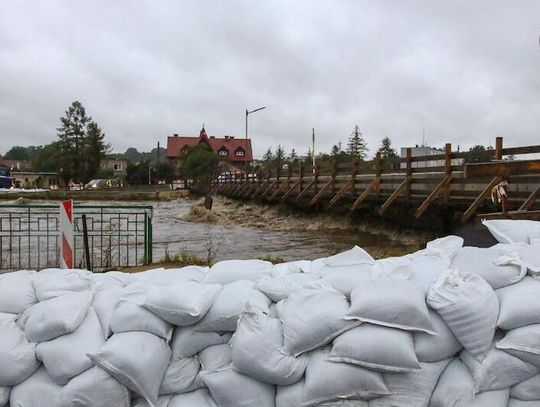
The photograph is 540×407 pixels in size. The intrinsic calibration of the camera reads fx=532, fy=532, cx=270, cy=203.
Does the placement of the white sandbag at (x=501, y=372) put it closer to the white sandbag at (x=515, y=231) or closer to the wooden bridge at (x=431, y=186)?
the white sandbag at (x=515, y=231)

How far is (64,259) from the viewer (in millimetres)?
6734

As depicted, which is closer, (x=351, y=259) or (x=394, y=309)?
(x=394, y=309)

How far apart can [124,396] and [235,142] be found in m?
93.7

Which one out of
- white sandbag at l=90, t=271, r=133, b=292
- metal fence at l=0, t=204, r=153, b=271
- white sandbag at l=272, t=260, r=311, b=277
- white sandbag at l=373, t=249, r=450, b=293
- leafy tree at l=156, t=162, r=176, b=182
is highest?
leafy tree at l=156, t=162, r=176, b=182

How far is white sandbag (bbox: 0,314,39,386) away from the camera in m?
1.89

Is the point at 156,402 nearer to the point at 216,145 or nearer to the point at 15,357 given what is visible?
the point at 15,357

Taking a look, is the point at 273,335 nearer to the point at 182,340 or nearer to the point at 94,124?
the point at 182,340

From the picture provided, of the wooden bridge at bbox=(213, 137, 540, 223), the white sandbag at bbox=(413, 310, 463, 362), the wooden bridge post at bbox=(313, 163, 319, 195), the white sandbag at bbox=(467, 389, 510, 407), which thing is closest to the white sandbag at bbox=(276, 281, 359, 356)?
the white sandbag at bbox=(413, 310, 463, 362)

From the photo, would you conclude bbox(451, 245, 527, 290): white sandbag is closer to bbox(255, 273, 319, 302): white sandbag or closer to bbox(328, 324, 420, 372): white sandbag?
bbox(328, 324, 420, 372): white sandbag

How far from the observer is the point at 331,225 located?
2052cm

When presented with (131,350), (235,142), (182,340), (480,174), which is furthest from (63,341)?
(235,142)

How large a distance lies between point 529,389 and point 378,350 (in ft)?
1.77

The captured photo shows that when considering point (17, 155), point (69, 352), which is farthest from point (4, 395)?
point (17, 155)

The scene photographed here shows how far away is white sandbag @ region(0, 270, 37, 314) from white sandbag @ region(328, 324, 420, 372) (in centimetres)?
125
